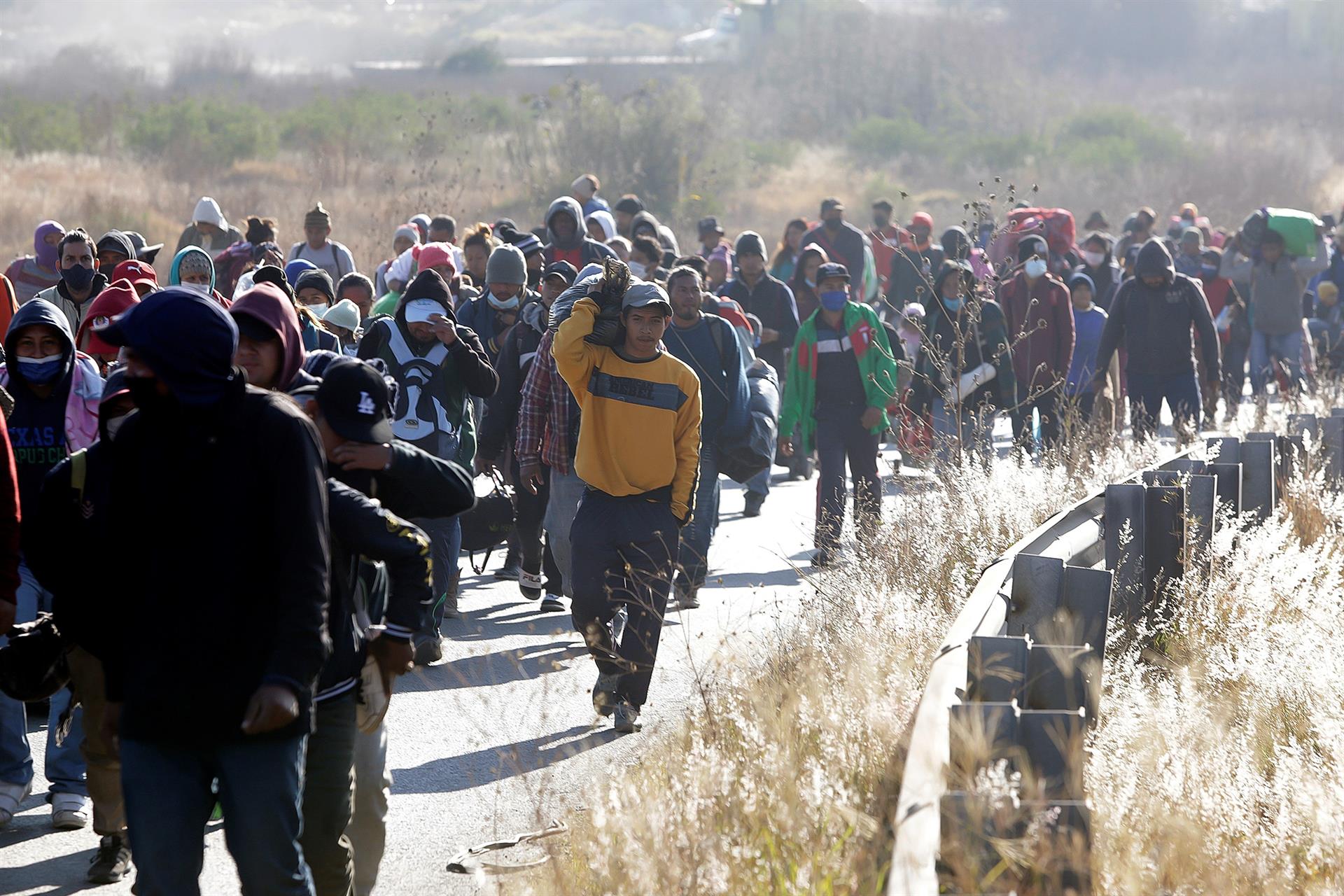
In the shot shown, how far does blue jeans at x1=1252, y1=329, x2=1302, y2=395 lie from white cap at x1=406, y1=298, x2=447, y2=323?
11.8 meters

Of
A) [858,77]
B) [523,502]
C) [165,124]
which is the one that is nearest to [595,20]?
[858,77]

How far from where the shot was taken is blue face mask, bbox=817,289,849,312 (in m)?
11.2

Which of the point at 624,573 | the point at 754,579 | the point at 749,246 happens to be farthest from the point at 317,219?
the point at 624,573

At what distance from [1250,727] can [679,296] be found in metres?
4.78

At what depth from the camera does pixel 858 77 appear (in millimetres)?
73750

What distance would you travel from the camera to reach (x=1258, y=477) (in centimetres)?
912

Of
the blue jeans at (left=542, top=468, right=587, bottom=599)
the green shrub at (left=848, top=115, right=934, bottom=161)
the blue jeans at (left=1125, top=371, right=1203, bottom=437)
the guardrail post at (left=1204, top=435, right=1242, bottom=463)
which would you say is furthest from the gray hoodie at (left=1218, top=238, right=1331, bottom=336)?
the green shrub at (left=848, top=115, right=934, bottom=161)

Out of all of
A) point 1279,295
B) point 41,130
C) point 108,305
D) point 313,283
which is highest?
point 108,305

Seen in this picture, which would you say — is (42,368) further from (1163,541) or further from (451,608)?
(1163,541)

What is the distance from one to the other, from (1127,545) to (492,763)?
2769mm

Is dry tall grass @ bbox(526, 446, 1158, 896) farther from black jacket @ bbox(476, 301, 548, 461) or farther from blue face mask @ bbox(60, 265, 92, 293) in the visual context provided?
blue face mask @ bbox(60, 265, 92, 293)

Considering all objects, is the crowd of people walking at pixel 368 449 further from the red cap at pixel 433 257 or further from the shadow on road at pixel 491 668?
the shadow on road at pixel 491 668

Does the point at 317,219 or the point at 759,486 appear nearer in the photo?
the point at 759,486

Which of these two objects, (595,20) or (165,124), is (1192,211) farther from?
(595,20)
